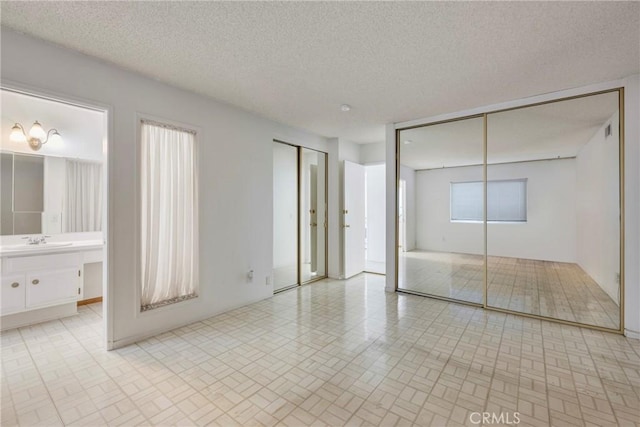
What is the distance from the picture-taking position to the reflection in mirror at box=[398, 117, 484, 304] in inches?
154

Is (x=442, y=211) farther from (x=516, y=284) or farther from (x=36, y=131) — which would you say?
(x=36, y=131)

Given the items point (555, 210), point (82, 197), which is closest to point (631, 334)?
point (555, 210)

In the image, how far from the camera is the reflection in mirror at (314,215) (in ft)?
17.5

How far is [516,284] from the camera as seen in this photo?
4.24 metres

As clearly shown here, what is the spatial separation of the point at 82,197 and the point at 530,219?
6469 millimetres

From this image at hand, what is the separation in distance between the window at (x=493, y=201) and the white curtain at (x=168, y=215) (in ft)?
11.7

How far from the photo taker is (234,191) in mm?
3646

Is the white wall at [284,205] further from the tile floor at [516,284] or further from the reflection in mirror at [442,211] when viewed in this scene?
the tile floor at [516,284]

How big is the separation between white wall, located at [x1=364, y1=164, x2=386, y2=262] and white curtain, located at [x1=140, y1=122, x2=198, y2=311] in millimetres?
4045

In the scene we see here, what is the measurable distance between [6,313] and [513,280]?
6.41 metres

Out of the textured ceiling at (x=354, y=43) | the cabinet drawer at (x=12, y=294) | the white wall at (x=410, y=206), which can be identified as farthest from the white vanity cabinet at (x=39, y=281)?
the white wall at (x=410, y=206)

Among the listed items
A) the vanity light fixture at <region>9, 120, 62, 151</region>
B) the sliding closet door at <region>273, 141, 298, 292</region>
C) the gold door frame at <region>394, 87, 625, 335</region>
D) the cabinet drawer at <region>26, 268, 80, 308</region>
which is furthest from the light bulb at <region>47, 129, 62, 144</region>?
the gold door frame at <region>394, 87, 625, 335</region>

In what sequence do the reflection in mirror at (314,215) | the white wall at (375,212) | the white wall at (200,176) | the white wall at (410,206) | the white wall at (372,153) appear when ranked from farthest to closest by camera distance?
the white wall at (375,212)
the white wall at (372,153)
the reflection in mirror at (314,215)
the white wall at (410,206)
the white wall at (200,176)

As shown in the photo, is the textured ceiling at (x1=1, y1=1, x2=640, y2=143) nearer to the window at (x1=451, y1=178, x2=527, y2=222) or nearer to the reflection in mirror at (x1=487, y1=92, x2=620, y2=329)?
the reflection in mirror at (x1=487, y1=92, x2=620, y2=329)
